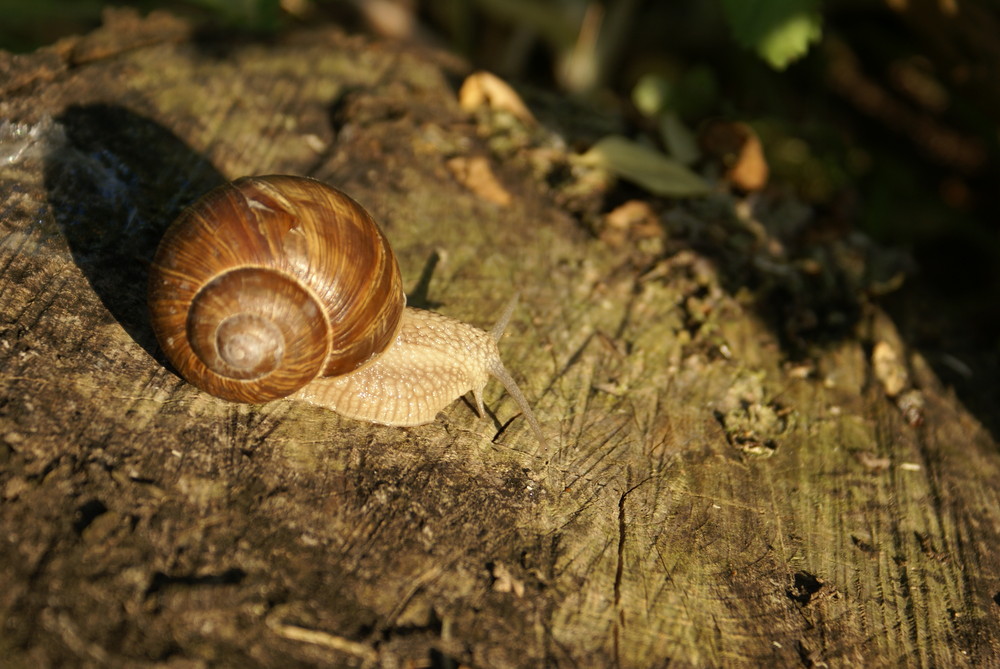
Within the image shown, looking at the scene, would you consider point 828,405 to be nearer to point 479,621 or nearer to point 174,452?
point 479,621

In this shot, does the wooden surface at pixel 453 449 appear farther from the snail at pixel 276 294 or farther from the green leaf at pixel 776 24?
the green leaf at pixel 776 24

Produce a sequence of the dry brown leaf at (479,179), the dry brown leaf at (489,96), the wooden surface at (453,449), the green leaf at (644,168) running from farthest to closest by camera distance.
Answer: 1. the dry brown leaf at (489,96)
2. the green leaf at (644,168)
3. the dry brown leaf at (479,179)
4. the wooden surface at (453,449)

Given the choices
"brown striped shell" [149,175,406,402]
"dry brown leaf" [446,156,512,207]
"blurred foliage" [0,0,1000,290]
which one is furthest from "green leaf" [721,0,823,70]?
"brown striped shell" [149,175,406,402]

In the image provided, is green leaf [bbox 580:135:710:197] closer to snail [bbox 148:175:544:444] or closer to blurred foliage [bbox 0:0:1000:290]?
blurred foliage [bbox 0:0:1000:290]

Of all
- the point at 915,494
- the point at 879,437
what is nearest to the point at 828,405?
the point at 879,437

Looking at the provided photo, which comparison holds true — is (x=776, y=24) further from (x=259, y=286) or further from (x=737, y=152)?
(x=259, y=286)

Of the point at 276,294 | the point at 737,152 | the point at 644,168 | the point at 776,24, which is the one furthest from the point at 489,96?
the point at 276,294

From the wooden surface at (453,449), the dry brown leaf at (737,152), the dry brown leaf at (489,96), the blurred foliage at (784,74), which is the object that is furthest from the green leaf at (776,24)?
the dry brown leaf at (489,96)
